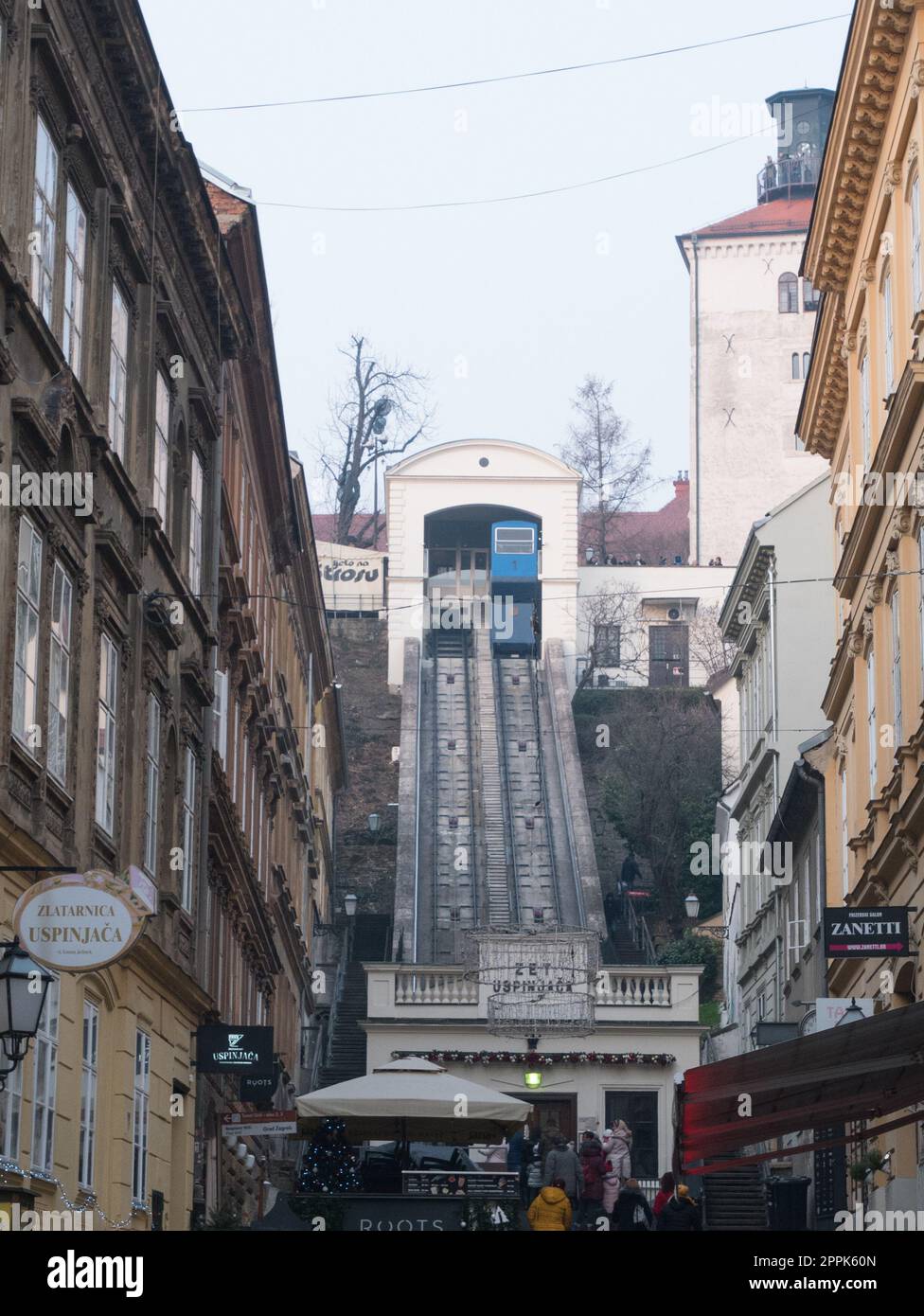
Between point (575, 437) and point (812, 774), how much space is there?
248ft

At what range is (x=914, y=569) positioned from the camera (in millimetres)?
20906

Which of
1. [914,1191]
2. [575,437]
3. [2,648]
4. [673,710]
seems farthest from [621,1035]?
[575,437]

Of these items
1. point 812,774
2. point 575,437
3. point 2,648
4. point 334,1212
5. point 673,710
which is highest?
point 575,437

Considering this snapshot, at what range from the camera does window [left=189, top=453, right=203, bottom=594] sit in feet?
78.4

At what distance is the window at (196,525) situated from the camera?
23906mm

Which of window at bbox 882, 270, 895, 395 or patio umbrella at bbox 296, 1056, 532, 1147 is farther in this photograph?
window at bbox 882, 270, 895, 395

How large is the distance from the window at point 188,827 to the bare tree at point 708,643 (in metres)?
60.7

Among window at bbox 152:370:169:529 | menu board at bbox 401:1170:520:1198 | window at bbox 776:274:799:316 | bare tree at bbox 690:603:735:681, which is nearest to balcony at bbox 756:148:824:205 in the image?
window at bbox 776:274:799:316

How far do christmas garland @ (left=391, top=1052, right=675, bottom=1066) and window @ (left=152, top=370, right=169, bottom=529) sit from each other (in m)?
19.1

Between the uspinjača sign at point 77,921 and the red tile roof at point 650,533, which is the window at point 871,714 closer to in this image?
the uspinjača sign at point 77,921

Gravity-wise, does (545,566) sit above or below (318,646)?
above

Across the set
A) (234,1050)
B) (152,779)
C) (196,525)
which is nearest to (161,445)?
(196,525)

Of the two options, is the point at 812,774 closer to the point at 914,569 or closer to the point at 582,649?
the point at 914,569

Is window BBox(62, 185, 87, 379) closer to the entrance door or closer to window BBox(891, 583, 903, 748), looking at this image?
window BBox(891, 583, 903, 748)
